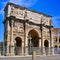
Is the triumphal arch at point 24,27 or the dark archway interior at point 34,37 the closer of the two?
the triumphal arch at point 24,27

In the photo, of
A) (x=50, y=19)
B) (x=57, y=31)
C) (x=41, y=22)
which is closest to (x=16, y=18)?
(x=41, y=22)

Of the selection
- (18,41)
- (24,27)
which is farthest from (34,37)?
(24,27)

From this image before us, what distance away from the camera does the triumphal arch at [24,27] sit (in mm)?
39625

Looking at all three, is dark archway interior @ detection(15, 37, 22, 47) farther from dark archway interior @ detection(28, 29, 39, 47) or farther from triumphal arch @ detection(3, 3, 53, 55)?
dark archway interior @ detection(28, 29, 39, 47)

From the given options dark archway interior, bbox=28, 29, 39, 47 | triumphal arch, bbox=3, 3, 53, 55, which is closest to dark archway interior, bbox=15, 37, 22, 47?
triumphal arch, bbox=3, 3, 53, 55

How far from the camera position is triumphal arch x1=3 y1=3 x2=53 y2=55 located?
130ft

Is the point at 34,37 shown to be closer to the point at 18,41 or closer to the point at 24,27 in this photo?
the point at 18,41

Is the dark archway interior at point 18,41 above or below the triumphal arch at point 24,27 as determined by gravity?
below

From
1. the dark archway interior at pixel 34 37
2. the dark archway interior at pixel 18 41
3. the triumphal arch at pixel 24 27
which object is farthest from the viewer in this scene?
the dark archway interior at pixel 34 37

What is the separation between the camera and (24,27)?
4253 centimetres

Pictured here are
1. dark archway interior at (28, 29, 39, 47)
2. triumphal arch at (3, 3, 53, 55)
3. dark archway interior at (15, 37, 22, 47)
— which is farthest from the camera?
dark archway interior at (28, 29, 39, 47)

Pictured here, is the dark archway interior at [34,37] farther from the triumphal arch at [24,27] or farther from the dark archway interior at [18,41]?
the dark archway interior at [18,41]

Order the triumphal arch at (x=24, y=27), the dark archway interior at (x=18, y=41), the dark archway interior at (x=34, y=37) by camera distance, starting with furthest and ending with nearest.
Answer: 1. the dark archway interior at (x=34, y=37)
2. the dark archway interior at (x=18, y=41)
3. the triumphal arch at (x=24, y=27)

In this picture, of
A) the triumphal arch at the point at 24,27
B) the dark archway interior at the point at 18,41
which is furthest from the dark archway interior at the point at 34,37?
the dark archway interior at the point at 18,41
